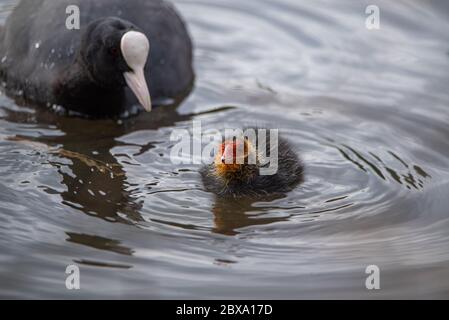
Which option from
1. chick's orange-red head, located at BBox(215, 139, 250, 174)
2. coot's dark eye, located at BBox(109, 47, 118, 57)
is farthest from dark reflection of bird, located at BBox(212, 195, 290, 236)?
coot's dark eye, located at BBox(109, 47, 118, 57)

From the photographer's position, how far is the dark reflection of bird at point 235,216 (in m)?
5.30

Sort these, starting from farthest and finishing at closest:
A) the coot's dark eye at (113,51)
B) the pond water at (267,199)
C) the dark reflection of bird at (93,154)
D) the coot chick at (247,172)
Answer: the coot's dark eye at (113,51)
the coot chick at (247,172)
the dark reflection of bird at (93,154)
the pond water at (267,199)

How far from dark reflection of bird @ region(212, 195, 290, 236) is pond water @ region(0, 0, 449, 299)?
0.5 inches

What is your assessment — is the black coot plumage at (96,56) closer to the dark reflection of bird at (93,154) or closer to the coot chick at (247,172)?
the dark reflection of bird at (93,154)

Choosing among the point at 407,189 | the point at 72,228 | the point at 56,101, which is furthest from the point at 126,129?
the point at 407,189

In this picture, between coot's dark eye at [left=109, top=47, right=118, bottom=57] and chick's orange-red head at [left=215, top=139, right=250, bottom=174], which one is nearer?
chick's orange-red head at [left=215, top=139, right=250, bottom=174]

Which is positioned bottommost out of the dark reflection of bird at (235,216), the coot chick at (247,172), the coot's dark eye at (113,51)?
the dark reflection of bird at (235,216)

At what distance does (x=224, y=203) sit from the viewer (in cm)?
559

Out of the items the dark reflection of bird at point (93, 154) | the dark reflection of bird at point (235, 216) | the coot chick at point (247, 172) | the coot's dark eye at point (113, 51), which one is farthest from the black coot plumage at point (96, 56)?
the dark reflection of bird at point (235, 216)

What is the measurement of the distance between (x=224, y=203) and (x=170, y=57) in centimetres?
185

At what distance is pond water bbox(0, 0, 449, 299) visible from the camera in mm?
4848

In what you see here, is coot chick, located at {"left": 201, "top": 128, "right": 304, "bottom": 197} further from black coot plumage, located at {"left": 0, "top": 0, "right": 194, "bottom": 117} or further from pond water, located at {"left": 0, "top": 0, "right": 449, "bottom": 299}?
black coot plumage, located at {"left": 0, "top": 0, "right": 194, "bottom": 117}

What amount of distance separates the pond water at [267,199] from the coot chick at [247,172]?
7 cm
